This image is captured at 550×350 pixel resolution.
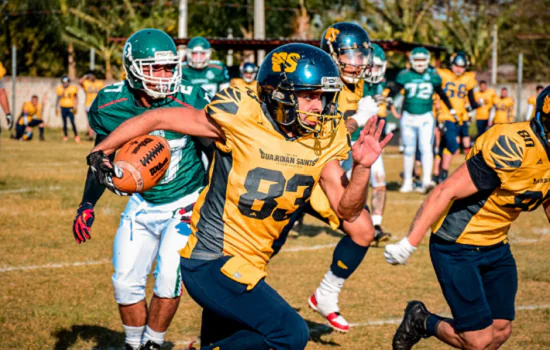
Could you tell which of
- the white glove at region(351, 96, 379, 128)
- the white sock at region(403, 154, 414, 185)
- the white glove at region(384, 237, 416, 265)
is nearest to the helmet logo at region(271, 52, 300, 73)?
the white glove at region(384, 237, 416, 265)

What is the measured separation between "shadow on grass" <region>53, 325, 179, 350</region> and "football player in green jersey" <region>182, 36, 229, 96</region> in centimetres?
669

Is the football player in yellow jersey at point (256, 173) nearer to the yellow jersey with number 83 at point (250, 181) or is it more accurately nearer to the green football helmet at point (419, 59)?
the yellow jersey with number 83 at point (250, 181)

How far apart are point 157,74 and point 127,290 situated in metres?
1.35

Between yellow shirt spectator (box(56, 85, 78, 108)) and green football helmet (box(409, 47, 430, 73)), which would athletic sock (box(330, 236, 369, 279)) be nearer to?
green football helmet (box(409, 47, 430, 73))

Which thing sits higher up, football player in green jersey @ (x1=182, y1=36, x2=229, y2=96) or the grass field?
football player in green jersey @ (x1=182, y1=36, x2=229, y2=96)

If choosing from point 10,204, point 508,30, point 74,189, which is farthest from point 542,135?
point 508,30

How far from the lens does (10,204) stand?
34.0 feet

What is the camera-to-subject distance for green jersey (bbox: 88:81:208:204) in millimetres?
4555

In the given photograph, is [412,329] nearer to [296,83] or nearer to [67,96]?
[296,83]

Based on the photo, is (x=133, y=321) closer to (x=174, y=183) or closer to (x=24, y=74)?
(x=174, y=183)

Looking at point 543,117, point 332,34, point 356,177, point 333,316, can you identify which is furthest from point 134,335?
point 332,34

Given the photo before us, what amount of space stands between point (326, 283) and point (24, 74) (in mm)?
31936

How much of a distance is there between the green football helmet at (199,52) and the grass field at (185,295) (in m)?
2.56

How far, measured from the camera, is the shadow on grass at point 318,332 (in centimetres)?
509
